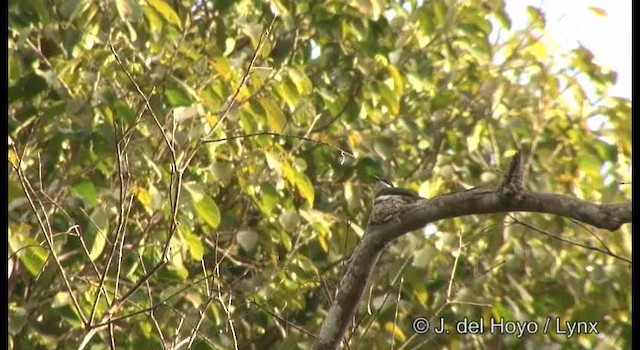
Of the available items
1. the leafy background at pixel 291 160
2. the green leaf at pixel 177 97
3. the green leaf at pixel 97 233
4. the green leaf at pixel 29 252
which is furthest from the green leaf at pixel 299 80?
the green leaf at pixel 29 252

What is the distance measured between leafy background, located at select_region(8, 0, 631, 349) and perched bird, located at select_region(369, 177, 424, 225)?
0.69 metres

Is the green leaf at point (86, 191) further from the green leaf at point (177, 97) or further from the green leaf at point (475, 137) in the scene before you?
the green leaf at point (475, 137)

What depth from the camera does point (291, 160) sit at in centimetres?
274

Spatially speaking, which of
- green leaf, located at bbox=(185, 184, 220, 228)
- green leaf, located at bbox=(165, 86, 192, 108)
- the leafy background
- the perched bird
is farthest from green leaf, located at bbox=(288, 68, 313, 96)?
the perched bird

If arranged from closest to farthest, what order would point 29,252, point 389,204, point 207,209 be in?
point 389,204, point 29,252, point 207,209

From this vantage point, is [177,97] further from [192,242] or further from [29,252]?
[29,252]

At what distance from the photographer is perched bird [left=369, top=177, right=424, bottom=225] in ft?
5.21

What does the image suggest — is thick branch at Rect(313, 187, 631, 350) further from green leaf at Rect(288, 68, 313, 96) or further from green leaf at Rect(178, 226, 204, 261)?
green leaf at Rect(288, 68, 313, 96)

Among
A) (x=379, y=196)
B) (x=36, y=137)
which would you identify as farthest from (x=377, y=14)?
(x=379, y=196)

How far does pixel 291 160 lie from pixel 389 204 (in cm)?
115

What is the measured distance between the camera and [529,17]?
3.30 m

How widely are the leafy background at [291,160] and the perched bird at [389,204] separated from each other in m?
0.69

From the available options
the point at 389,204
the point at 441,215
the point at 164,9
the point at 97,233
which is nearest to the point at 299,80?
the point at 164,9

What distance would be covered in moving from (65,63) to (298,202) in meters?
0.78
